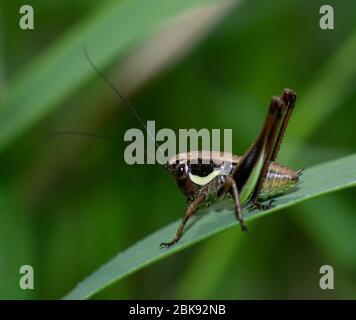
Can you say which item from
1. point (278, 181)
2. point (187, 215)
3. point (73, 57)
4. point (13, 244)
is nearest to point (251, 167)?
point (278, 181)

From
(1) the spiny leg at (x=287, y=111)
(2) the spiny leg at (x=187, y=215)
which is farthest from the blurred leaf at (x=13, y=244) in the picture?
(1) the spiny leg at (x=287, y=111)

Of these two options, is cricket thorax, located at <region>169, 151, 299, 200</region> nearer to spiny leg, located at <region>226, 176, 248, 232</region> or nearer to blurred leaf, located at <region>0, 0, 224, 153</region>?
spiny leg, located at <region>226, 176, 248, 232</region>

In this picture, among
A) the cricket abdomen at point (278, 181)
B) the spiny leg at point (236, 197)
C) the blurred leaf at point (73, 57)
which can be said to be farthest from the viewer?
the blurred leaf at point (73, 57)

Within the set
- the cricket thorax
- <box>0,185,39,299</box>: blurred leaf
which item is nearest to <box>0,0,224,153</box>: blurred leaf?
<box>0,185,39,299</box>: blurred leaf

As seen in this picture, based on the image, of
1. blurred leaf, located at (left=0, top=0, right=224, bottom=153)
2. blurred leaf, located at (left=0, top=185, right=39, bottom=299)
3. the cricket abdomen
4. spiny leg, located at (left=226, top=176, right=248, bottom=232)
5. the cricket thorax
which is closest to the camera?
spiny leg, located at (left=226, top=176, right=248, bottom=232)

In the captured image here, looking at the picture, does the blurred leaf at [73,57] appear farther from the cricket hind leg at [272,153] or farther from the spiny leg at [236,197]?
the spiny leg at [236,197]

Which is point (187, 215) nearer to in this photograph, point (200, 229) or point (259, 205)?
point (200, 229)
